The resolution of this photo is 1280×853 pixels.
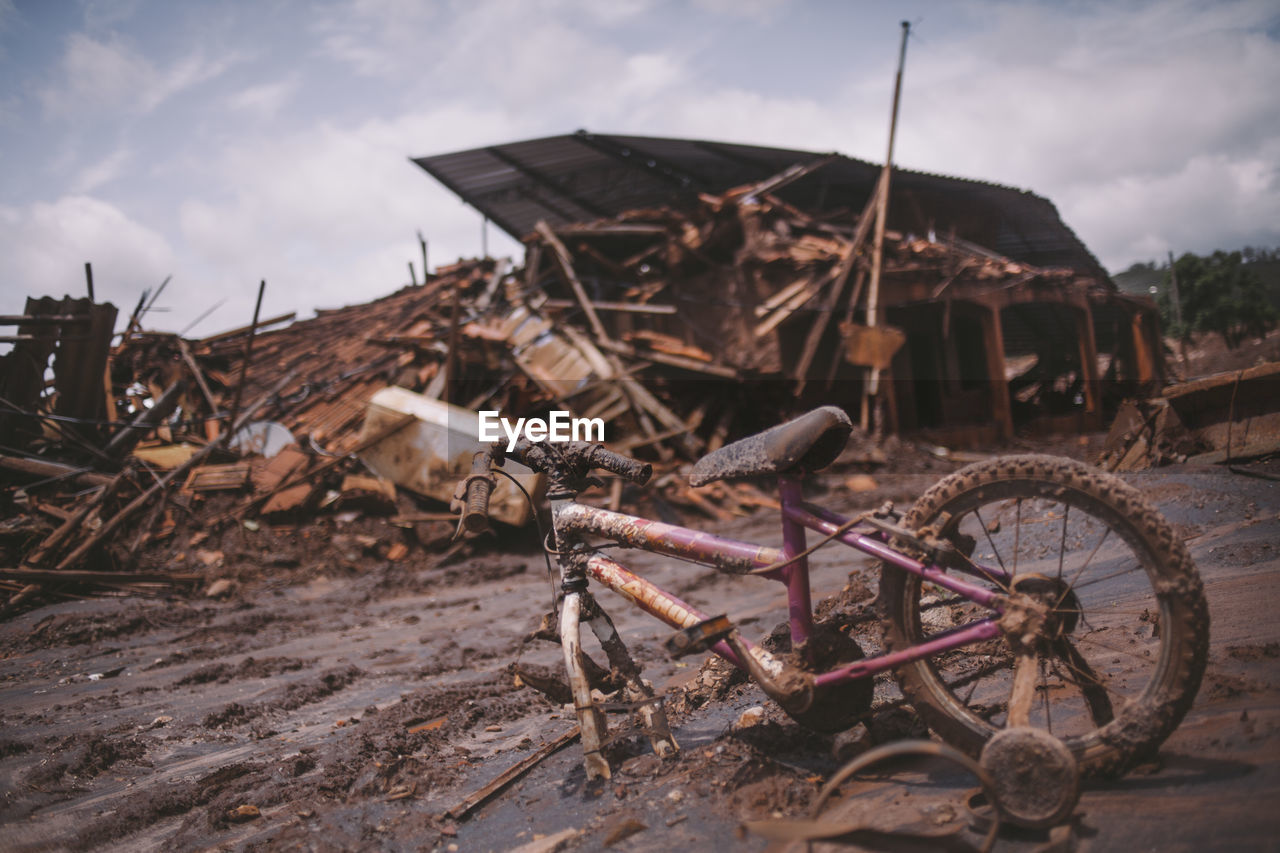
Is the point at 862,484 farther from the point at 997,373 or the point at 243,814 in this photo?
the point at 243,814

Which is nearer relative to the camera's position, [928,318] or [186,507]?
[186,507]

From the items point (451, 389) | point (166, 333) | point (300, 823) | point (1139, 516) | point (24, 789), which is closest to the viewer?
point (1139, 516)

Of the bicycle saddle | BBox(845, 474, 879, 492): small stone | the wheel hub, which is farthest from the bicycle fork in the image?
BBox(845, 474, 879, 492): small stone

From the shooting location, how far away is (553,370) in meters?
11.2

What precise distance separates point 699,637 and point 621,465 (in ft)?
2.24

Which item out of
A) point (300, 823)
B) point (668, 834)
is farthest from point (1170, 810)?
point (300, 823)

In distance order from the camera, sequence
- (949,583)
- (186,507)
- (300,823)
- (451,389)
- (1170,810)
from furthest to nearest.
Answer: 1. (451,389)
2. (186,507)
3. (300,823)
4. (949,583)
5. (1170,810)

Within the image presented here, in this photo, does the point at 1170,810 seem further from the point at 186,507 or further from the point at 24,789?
the point at 186,507

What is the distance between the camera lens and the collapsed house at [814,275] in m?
12.0

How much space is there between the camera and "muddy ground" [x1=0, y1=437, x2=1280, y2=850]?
6.16 feet

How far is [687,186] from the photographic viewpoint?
1578 cm

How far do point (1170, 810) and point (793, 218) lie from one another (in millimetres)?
12350

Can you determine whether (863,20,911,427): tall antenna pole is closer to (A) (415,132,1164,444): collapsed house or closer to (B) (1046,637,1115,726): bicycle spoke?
(A) (415,132,1164,444): collapsed house

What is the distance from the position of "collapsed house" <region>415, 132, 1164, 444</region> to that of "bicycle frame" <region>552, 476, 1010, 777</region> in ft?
28.8
